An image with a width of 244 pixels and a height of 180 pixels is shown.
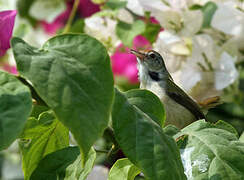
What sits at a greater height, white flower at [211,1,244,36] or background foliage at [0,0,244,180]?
background foliage at [0,0,244,180]

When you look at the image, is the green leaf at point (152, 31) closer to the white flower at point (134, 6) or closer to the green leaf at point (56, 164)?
the white flower at point (134, 6)

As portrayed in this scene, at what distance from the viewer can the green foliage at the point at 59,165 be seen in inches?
15.5

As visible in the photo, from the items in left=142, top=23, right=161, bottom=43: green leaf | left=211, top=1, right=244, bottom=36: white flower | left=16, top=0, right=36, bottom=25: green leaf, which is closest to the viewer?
left=211, top=1, right=244, bottom=36: white flower

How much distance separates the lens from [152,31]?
3.26ft

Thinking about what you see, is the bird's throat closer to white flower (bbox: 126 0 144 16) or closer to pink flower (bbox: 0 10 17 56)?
white flower (bbox: 126 0 144 16)

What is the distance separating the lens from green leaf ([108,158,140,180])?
39 centimetres

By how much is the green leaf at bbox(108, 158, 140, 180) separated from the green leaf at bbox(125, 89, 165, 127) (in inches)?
1.6

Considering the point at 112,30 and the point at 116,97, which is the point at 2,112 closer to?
the point at 116,97

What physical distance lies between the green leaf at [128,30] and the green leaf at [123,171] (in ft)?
1.65

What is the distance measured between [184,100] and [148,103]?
697mm

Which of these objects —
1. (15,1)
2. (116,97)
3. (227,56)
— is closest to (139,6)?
(227,56)

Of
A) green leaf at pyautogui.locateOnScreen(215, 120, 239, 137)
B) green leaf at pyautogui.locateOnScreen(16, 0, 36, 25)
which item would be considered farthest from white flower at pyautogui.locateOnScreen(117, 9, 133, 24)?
green leaf at pyautogui.locateOnScreen(215, 120, 239, 137)

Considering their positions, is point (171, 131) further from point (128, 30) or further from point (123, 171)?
point (128, 30)

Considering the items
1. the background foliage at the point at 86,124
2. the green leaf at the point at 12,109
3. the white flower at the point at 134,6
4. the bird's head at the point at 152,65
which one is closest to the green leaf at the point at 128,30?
the white flower at the point at 134,6
